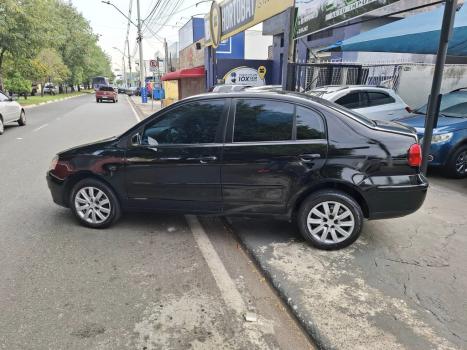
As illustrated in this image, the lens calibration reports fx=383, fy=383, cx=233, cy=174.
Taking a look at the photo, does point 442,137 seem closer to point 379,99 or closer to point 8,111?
point 379,99

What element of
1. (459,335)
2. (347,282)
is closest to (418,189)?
(347,282)

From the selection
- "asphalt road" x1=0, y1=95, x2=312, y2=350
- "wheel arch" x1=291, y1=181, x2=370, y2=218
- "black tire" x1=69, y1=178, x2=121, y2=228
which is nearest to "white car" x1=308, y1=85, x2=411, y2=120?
"wheel arch" x1=291, y1=181, x2=370, y2=218

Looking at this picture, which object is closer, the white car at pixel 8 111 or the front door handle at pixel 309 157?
the front door handle at pixel 309 157

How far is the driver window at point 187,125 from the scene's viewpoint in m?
4.21

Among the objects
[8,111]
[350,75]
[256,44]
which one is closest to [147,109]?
[256,44]

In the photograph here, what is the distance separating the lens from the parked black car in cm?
397

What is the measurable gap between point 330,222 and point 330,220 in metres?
0.02

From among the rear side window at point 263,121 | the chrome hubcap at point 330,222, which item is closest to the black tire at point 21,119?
the rear side window at point 263,121

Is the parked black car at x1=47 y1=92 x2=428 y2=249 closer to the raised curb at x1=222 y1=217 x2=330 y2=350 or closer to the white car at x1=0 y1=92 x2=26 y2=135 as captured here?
the raised curb at x1=222 y1=217 x2=330 y2=350

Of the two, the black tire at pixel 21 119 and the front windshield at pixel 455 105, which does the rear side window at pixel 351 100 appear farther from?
the black tire at pixel 21 119

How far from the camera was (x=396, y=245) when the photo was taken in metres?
4.28

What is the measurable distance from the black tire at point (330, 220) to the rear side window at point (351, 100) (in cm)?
546

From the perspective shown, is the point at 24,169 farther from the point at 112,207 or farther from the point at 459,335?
the point at 459,335

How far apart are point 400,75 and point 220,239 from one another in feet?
35.0
